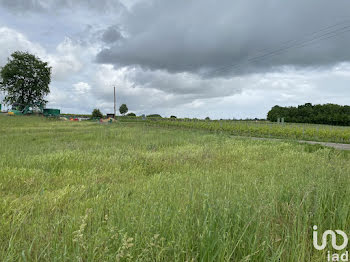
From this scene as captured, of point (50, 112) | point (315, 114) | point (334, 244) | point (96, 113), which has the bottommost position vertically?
point (334, 244)

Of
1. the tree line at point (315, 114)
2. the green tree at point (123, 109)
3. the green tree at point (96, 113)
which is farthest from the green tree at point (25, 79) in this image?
the tree line at point (315, 114)

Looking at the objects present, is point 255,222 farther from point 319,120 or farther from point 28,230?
point 319,120

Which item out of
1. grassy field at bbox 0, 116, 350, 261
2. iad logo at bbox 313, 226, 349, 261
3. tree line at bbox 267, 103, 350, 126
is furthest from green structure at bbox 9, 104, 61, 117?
tree line at bbox 267, 103, 350, 126

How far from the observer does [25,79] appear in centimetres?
5166

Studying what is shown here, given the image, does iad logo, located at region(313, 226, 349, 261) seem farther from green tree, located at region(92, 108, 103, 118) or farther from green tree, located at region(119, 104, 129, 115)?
green tree, located at region(119, 104, 129, 115)

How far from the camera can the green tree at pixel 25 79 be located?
50281 millimetres

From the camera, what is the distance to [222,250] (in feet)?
5.57

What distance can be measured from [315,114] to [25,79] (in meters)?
87.9

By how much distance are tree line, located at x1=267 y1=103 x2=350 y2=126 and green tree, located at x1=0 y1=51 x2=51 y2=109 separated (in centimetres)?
7910

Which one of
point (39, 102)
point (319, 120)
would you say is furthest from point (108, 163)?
point (319, 120)

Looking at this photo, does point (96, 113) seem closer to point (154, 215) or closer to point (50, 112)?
point (50, 112)

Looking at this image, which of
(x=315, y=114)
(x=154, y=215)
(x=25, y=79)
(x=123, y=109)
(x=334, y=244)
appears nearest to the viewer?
(x=334, y=244)

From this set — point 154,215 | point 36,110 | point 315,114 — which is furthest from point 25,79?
point 315,114

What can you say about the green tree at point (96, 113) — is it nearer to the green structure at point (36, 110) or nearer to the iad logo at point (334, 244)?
the green structure at point (36, 110)
